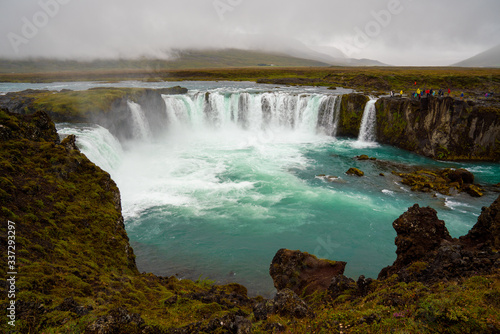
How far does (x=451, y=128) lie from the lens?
107ft

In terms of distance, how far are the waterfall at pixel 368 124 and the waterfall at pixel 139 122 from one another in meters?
32.1

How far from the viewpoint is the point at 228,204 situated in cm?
2184

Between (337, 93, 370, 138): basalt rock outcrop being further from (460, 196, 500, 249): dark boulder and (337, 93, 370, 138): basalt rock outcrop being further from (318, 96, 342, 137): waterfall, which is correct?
(460, 196, 500, 249): dark boulder

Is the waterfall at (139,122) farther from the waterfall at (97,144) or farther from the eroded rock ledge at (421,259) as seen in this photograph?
the eroded rock ledge at (421,259)

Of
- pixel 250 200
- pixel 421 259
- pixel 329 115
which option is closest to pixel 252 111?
pixel 329 115

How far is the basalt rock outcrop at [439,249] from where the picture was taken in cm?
777

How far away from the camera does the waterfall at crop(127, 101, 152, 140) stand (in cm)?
3700

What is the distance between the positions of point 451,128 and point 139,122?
133 feet

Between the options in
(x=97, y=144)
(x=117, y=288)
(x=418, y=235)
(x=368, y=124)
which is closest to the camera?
(x=117, y=288)

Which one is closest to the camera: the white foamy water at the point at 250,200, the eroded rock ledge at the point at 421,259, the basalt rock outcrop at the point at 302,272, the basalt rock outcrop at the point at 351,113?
the eroded rock ledge at the point at 421,259

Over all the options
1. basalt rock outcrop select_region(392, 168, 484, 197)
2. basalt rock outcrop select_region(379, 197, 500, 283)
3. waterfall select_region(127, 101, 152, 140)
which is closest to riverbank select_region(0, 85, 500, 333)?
basalt rock outcrop select_region(379, 197, 500, 283)

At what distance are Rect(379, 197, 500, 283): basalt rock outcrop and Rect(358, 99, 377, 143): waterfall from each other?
3220 cm

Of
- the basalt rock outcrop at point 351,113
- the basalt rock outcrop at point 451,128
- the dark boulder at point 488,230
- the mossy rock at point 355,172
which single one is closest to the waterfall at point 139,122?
the mossy rock at point 355,172

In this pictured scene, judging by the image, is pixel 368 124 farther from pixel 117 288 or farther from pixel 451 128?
pixel 117 288
